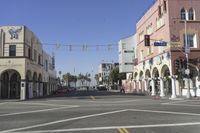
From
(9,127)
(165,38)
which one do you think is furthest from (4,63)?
(9,127)

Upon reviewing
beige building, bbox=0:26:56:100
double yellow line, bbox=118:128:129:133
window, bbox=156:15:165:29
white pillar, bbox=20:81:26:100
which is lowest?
double yellow line, bbox=118:128:129:133

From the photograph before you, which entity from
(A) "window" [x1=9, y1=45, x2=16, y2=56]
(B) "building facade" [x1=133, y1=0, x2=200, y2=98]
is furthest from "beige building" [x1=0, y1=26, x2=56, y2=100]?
(B) "building facade" [x1=133, y1=0, x2=200, y2=98]

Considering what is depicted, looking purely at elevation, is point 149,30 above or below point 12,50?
above

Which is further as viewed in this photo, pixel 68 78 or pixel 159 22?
pixel 68 78

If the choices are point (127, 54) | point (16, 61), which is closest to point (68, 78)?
point (127, 54)

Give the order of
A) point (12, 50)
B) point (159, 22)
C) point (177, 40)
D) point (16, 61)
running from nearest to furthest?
point (177, 40), point (16, 61), point (12, 50), point (159, 22)

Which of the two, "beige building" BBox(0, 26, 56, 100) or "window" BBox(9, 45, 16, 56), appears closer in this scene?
"beige building" BBox(0, 26, 56, 100)

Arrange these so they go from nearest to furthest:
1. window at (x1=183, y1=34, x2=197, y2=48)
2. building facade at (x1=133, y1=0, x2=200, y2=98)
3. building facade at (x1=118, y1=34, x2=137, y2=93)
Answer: building facade at (x1=133, y1=0, x2=200, y2=98)
window at (x1=183, y1=34, x2=197, y2=48)
building facade at (x1=118, y1=34, x2=137, y2=93)

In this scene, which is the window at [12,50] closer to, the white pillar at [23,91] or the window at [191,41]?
the white pillar at [23,91]

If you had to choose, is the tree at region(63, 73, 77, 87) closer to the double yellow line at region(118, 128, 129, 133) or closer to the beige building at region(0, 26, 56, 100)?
the beige building at region(0, 26, 56, 100)

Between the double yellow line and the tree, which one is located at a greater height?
the tree

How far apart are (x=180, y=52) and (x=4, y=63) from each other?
86.0 ft

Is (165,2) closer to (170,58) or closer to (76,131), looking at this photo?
(170,58)

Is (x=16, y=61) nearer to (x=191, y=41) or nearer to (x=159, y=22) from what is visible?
(x=159, y=22)
